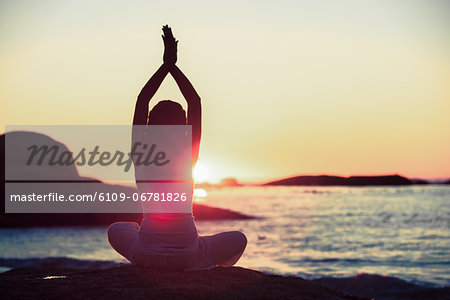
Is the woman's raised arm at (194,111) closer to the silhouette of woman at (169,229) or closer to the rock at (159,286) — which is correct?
the silhouette of woman at (169,229)

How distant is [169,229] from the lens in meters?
4.84

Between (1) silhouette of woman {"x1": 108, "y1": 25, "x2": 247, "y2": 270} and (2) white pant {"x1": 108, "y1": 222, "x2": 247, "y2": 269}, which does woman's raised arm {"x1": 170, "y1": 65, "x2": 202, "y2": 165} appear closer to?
(1) silhouette of woman {"x1": 108, "y1": 25, "x2": 247, "y2": 270}

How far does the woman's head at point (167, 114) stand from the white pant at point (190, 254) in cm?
133

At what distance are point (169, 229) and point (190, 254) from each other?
0.44 metres

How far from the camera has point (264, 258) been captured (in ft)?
73.0

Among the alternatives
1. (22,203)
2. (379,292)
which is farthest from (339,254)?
(22,203)

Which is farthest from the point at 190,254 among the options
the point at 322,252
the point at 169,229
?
the point at 322,252

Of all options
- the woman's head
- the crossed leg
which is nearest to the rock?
the crossed leg

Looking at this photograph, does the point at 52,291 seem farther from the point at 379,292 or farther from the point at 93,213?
the point at 93,213

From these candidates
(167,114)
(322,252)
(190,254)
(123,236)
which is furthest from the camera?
(322,252)

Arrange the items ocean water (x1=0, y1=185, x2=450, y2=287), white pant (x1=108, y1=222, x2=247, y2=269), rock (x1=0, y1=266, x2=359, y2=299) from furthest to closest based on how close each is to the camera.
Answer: ocean water (x1=0, y1=185, x2=450, y2=287)
white pant (x1=108, y1=222, x2=247, y2=269)
rock (x1=0, y1=266, x2=359, y2=299)

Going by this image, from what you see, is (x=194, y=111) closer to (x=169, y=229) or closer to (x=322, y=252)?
(x=169, y=229)

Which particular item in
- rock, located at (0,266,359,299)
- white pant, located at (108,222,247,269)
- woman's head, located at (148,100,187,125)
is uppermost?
woman's head, located at (148,100,187,125)

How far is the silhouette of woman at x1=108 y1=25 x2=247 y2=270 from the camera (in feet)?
15.8
